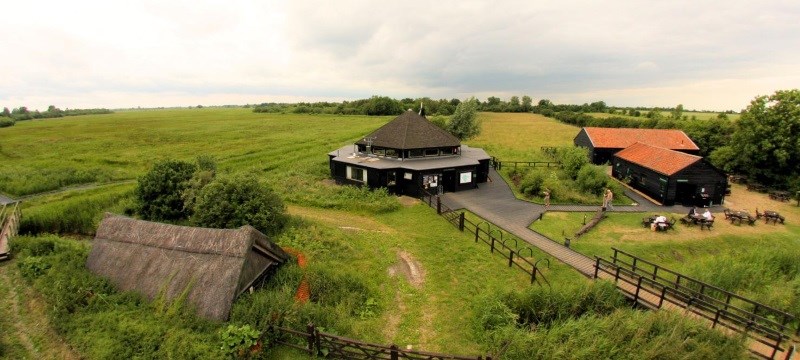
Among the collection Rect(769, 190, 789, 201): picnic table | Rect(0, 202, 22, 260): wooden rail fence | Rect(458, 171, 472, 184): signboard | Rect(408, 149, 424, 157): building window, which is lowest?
Rect(769, 190, 789, 201): picnic table

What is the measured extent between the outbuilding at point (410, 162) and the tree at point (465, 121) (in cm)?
2112

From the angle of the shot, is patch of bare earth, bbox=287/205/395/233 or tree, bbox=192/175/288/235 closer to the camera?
tree, bbox=192/175/288/235

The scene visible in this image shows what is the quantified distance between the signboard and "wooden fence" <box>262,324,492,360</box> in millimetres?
18772

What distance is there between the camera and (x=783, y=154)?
28250mm

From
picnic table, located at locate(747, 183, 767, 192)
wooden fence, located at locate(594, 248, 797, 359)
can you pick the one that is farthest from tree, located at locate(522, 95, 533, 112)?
wooden fence, located at locate(594, 248, 797, 359)

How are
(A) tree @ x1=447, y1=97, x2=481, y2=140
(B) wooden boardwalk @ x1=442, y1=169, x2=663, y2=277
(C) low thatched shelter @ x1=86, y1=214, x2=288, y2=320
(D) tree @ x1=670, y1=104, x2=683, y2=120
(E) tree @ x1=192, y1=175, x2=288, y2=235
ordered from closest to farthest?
(C) low thatched shelter @ x1=86, y1=214, x2=288, y2=320 → (B) wooden boardwalk @ x1=442, y1=169, x2=663, y2=277 → (E) tree @ x1=192, y1=175, x2=288, y2=235 → (A) tree @ x1=447, y1=97, x2=481, y2=140 → (D) tree @ x1=670, y1=104, x2=683, y2=120

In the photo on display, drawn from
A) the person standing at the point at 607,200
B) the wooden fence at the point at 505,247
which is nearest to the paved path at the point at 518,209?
the person standing at the point at 607,200

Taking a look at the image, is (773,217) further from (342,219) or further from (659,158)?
(342,219)

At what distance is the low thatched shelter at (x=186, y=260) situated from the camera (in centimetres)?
1132

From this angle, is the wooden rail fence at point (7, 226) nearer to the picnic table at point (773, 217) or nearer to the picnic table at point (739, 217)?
the picnic table at point (739, 217)

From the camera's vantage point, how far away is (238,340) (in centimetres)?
997

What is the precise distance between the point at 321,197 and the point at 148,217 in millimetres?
10684

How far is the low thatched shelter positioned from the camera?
11.3m

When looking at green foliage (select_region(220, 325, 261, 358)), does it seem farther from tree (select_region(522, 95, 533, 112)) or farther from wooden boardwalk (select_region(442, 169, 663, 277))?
tree (select_region(522, 95, 533, 112))
